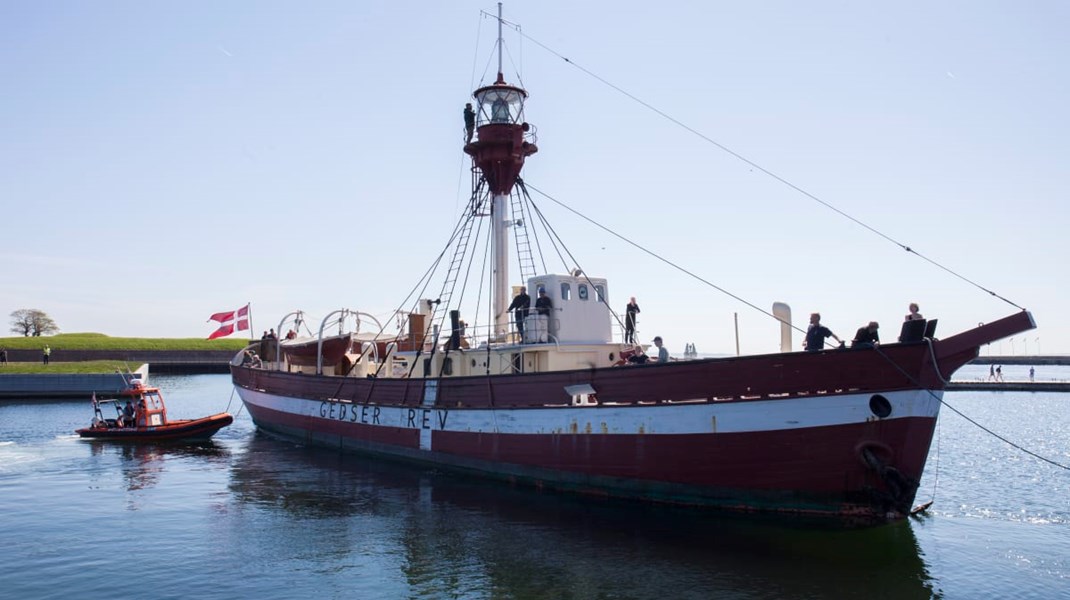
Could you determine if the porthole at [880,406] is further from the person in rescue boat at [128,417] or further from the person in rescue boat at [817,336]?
the person in rescue boat at [128,417]

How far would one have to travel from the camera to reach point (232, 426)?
1511 inches

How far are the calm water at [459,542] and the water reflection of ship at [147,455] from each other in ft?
0.78

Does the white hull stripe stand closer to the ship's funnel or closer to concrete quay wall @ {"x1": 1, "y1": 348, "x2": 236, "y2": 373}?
the ship's funnel

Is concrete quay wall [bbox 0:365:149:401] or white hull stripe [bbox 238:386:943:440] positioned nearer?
white hull stripe [bbox 238:386:943:440]

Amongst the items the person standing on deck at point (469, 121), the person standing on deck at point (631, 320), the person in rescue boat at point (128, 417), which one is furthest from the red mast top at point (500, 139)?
the person in rescue boat at point (128, 417)

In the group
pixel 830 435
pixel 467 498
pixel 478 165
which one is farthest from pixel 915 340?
pixel 478 165

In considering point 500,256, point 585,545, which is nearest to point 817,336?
point 585,545

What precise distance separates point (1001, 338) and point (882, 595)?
556 centimetres

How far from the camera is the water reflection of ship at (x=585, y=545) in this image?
1223 cm

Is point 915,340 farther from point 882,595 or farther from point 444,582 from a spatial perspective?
point 444,582

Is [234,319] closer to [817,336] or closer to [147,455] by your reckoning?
[147,455]

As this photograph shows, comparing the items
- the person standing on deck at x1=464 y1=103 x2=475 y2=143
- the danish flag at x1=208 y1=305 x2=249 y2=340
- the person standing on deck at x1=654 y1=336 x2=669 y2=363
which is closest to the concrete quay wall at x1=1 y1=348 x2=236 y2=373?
the danish flag at x1=208 y1=305 x2=249 y2=340

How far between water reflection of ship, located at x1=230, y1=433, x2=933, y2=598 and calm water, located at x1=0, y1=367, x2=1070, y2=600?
5cm

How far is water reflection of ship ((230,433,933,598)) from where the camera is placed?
40.1ft
